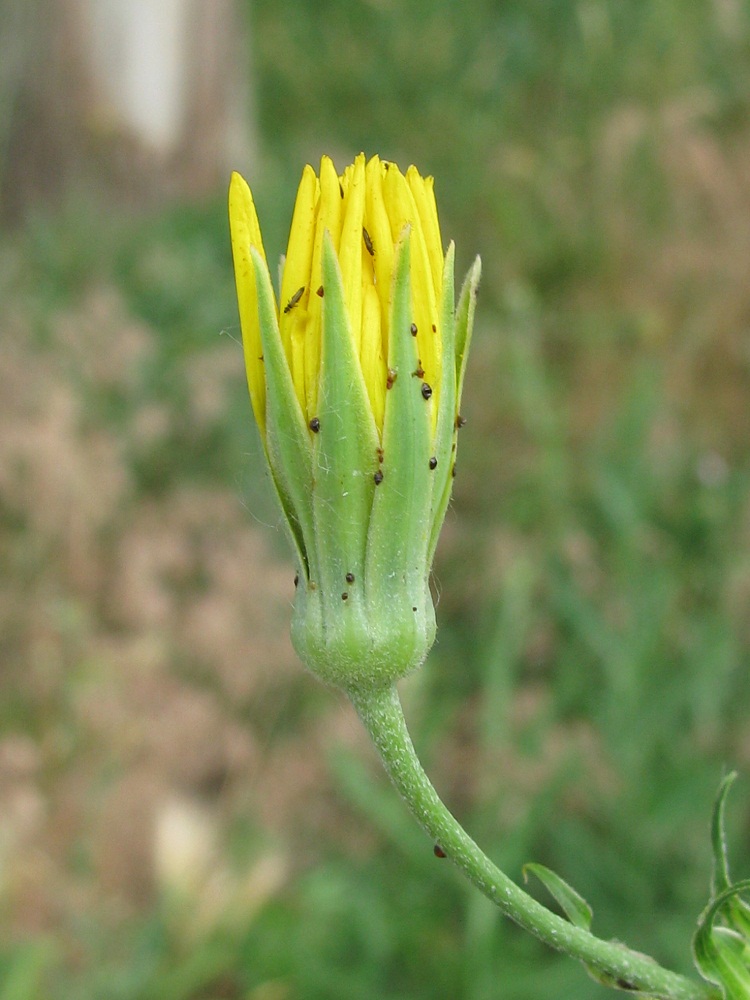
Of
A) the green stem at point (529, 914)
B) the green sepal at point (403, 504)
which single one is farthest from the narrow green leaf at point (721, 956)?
the green sepal at point (403, 504)

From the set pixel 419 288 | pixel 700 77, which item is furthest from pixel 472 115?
pixel 419 288

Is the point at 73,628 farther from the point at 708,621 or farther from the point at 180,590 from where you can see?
the point at 708,621

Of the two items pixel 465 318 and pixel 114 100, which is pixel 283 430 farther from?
pixel 114 100

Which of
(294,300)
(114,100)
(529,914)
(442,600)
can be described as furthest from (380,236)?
(114,100)

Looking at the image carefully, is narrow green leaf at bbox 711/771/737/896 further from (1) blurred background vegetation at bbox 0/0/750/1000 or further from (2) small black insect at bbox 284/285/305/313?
(1) blurred background vegetation at bbox 0/0/750/1000

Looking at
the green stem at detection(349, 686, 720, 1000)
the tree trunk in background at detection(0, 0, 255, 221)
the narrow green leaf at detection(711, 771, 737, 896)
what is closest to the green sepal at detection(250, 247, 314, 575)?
the green stem at detection(349, 686, 720, 1000)

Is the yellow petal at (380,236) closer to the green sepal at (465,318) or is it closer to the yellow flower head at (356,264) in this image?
the yellow flower head at (356,264)
